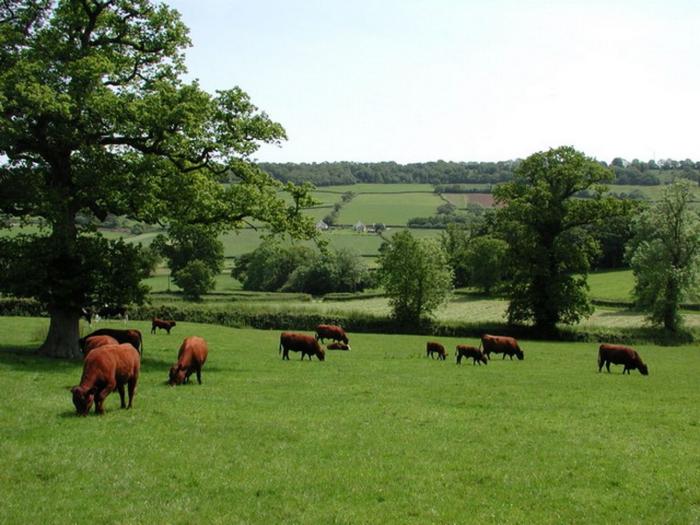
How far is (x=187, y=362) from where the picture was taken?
22.4m

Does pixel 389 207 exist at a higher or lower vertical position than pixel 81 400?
higher

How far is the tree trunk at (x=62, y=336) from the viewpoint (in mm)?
26891

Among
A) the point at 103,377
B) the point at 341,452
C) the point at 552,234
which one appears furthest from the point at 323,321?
the point at 341,452

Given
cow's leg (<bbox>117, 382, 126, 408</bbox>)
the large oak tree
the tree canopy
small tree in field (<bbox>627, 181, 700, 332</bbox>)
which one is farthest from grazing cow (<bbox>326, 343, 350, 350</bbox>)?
small tree in field (<bbox>627, 181, 700, 332</bbox>)

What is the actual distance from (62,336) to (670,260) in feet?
179

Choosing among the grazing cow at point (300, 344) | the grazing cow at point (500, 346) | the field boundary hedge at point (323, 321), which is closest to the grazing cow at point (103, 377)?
the grazing cow at point (300, 344)

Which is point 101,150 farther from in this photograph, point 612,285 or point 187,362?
point 612,285

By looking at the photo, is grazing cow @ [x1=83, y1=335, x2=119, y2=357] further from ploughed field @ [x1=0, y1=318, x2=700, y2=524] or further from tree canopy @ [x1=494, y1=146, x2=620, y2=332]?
tree canopy @ [x1=494, y1=146, x2=620, y2=332]

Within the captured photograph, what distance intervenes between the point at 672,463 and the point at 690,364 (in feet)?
99.2

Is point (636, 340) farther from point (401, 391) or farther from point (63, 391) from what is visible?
point (63, 391)

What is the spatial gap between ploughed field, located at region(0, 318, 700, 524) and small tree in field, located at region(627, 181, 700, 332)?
3913 centimetres

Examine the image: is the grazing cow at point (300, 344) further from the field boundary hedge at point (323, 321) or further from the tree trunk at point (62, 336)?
the field boundary hedge at point (323, 321)

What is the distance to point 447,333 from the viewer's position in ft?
203

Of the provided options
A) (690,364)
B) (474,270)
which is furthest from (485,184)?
(690,364)
